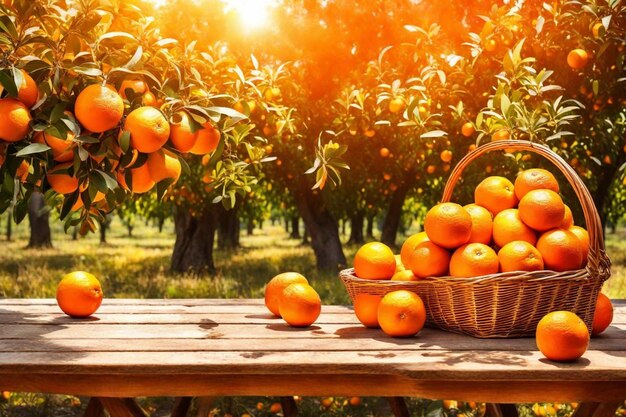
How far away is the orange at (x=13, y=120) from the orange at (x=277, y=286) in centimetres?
111

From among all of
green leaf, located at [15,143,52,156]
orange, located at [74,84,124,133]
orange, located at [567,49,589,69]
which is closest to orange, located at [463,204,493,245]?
orange, located at [74,84,124,133]

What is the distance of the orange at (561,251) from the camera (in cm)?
239

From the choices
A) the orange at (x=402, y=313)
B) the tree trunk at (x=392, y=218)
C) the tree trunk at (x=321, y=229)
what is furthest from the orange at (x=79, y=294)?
the tree trunk at (x=392, y=218)

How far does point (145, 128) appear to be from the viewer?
201 centimetres

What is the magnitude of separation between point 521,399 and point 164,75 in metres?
1.57

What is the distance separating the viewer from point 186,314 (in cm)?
294

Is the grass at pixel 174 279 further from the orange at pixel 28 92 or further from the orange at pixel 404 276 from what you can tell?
the orange at pixel 28 92

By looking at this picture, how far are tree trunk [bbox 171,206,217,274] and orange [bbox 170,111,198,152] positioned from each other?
845 centimetres

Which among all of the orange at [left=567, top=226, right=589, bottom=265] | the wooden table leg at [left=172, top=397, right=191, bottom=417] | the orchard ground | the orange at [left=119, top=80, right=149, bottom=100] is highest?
the orange at [left=119, top=80, right=149, bottom=100]

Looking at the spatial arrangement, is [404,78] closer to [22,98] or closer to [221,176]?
[221,176]

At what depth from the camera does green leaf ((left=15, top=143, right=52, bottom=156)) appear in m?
1.91

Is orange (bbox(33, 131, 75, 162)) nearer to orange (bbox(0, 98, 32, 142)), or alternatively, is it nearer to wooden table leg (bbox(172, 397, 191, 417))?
orange (bbox(0, 98, 32, 142))

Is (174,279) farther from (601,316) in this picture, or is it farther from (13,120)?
Result: (13,120)

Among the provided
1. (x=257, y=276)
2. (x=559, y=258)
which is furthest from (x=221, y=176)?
(x=257, y=276)
